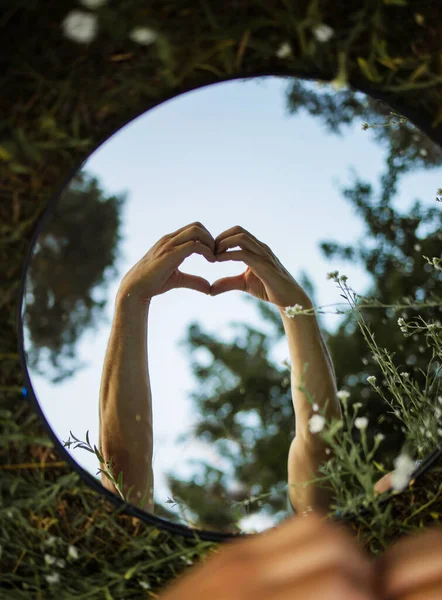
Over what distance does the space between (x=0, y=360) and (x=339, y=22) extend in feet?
1.61

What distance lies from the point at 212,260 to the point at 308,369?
6.3 inches

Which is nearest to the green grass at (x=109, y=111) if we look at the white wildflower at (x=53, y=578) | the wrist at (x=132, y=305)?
the white wildflower at (x=53, y=578)

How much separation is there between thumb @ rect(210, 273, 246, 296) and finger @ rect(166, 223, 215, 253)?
0.11 feet

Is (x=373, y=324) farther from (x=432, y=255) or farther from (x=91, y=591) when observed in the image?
(x=91, y=591)

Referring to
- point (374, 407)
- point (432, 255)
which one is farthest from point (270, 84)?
point (374, 407)

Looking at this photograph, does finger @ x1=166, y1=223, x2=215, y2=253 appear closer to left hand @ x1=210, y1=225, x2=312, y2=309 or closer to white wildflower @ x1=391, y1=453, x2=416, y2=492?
left hand @ x1=210, y1=225, x2=312, y2=309

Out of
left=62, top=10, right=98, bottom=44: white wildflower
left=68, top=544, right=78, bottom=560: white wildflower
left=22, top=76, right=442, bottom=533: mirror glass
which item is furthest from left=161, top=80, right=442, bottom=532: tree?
left=62, top=10, right=98, bottom=44: white wildflower

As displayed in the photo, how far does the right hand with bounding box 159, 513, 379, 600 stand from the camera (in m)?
0.38

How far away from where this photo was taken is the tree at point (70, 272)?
602 mm

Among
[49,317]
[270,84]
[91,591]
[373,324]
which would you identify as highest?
[270,84]

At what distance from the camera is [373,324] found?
0.64 metres

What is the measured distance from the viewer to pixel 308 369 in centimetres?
62

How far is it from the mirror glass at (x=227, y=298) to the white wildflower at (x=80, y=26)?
94 millimetres

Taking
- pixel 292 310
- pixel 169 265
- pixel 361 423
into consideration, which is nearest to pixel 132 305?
pixel 169 265
